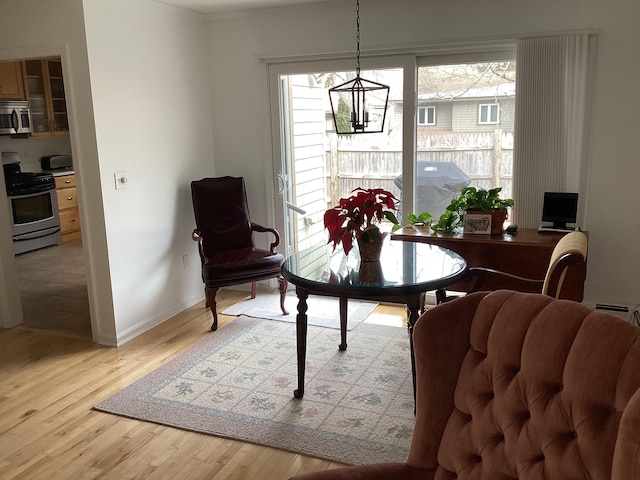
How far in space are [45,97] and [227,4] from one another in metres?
3.86

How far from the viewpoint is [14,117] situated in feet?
21.6

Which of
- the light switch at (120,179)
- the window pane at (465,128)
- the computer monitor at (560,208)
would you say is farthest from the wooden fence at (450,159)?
the light switch at (120,179)

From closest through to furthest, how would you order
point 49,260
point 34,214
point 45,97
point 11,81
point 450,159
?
point 450,159 < point 49,260 < point 11,81 < point 34,214 < point 45,97

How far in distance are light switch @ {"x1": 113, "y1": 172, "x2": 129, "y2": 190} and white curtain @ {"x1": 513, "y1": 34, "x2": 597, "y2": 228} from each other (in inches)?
107

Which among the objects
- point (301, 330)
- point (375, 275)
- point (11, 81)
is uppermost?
point (11, 81)

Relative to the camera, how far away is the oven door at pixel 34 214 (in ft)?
21.7

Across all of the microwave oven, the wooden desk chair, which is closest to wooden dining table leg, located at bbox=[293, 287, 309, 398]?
the wooden desk chair

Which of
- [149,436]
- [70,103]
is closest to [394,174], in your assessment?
[70,103]

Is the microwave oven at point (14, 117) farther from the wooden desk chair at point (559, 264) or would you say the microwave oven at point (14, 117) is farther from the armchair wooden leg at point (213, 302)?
the wooden desk chair at point (559, 264)

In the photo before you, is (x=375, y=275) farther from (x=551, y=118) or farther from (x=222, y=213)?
(x=222, y=213)

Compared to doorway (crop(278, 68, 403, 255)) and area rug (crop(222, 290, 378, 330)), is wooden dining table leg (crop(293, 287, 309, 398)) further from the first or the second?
doorway (crop(278, 68, 403, 255))

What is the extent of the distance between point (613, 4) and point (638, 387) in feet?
11.0

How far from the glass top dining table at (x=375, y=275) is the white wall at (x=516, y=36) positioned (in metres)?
1.43

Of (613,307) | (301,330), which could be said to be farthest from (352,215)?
(613,307)
